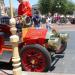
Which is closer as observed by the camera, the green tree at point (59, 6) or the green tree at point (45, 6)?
the green tree at point (59, 6)

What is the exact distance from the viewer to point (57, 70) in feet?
28.1

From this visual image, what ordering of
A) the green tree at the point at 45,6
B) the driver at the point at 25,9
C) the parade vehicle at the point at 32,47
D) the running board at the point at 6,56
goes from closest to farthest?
the parade vehicle at the point at 32,47 → the running board at the point at 6,56 → the driver at the point at 25,9 → the green tree at the point at 45,6

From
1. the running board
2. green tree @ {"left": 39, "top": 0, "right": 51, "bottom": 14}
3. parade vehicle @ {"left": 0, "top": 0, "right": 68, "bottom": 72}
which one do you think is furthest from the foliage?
the running board

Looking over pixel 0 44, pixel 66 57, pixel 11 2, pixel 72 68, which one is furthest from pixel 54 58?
pixel 11 2

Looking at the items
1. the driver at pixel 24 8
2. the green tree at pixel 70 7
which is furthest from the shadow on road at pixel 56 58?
the green tree at pixel 70 7

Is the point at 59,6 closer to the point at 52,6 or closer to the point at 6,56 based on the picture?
the point at 52,6

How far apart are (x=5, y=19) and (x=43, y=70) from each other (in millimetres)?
1835

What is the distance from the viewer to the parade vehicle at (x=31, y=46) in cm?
812

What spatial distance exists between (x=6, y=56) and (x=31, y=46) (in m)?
0.75

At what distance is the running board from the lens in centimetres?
838

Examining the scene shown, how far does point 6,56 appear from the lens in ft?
27.6

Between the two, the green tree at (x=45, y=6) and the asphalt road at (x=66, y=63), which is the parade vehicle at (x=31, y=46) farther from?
the green tree at (x=45, y=6)

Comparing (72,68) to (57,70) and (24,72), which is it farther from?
(24,72)

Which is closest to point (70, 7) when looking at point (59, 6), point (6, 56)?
point (59, 6)
